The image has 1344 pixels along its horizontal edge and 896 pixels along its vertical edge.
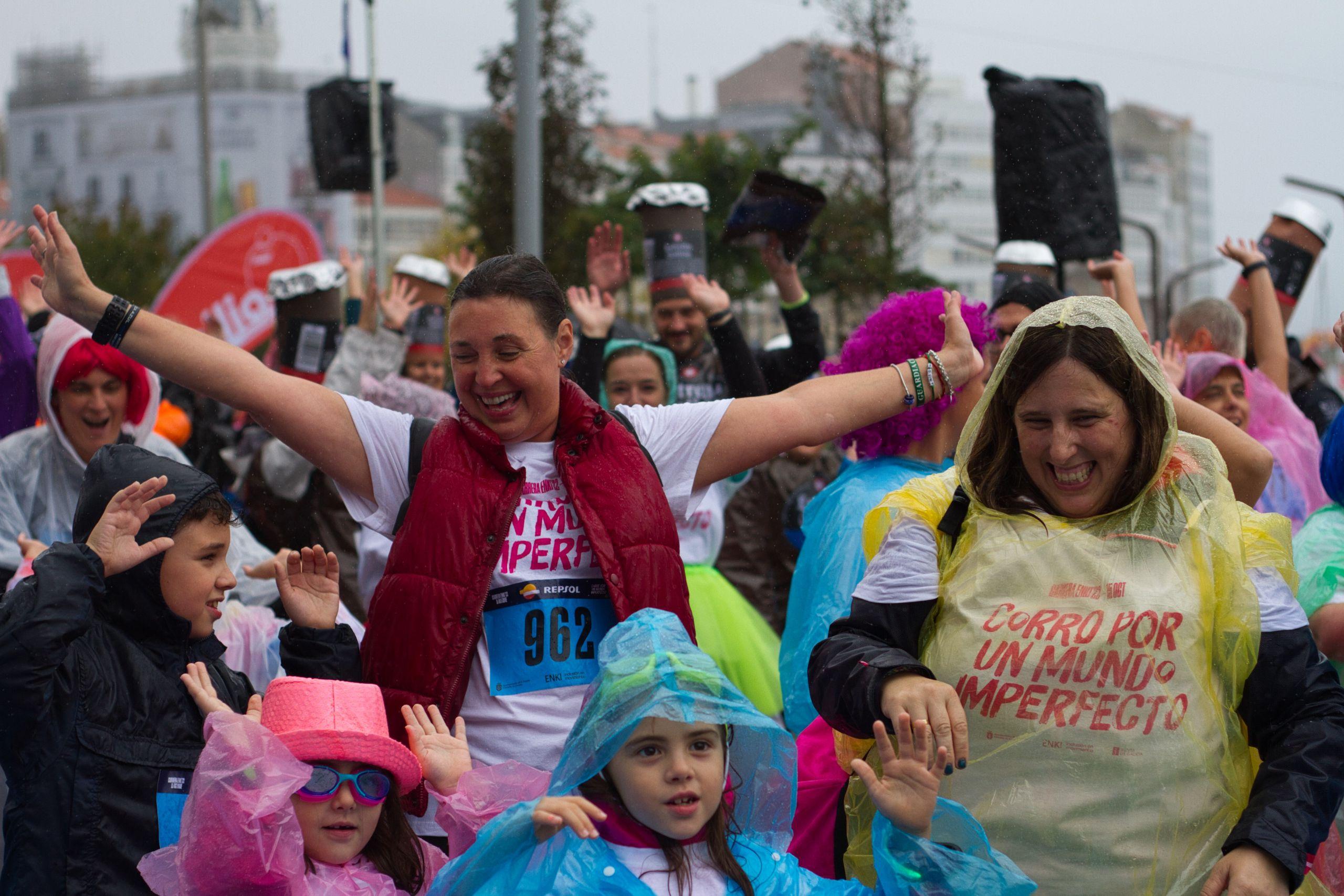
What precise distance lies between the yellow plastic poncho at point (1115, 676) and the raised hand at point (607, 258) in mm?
3450

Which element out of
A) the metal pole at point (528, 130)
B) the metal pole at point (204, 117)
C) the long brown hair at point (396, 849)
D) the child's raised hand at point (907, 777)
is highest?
the metal pole at point (204, 117)

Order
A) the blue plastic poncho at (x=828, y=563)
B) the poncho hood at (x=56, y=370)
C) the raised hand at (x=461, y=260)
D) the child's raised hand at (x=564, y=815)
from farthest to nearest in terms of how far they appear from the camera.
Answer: the raised hand at (x=461, y=260) < the poncho hood at (x=56, y=370) < the blue plastic poncho at (x=828, y=563) < the child's raised hand at (x=564, y=815)

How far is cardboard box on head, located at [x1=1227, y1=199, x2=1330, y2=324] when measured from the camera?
20.5ft

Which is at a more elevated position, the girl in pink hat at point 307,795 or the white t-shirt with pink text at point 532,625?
→ the white t-shirt with pink text at point 532,625

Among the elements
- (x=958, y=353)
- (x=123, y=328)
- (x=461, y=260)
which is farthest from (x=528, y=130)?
(x=123, y=328)

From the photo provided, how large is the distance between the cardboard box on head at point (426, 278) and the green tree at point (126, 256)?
30.3m

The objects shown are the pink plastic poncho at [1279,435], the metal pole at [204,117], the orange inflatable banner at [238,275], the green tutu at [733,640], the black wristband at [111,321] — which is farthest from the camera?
the metal pole at [204,117]

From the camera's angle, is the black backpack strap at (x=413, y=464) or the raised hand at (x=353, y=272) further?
the raised hand at (x=353, y=272)

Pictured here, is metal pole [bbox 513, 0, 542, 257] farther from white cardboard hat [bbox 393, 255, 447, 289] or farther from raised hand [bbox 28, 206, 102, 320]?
raised hand [bbox 28, 206, 102, 320]

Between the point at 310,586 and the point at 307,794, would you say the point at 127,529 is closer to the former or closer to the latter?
the point at 310,586

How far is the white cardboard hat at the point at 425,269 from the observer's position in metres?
7.16

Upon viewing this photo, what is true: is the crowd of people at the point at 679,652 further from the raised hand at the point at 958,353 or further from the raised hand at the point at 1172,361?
the raised hand at the point at 1172,361

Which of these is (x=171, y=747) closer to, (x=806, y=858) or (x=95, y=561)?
(x=95, y=561)

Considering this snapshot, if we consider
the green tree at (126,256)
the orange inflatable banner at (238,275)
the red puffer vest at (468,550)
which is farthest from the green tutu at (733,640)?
the green tree at (126,256)
